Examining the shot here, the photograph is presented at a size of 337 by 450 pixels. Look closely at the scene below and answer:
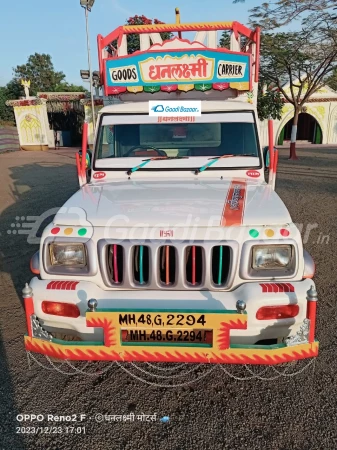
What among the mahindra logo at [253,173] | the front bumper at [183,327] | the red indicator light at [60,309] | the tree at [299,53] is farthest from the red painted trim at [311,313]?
the tree at [299,53]

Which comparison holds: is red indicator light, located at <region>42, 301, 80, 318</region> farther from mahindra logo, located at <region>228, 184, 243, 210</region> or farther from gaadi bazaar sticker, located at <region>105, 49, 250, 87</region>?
gaadi bazaar sticker, located at <region>105, 49, 250, 87</region>

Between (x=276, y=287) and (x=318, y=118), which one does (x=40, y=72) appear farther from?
(x=276, y=287)

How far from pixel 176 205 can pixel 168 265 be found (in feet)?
1.76

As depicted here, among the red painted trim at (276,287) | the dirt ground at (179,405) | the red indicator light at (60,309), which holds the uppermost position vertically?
the red painted trim at (276,287)

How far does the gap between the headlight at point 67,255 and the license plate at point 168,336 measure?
614mm

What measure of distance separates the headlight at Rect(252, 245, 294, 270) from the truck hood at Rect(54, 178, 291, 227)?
19 cm

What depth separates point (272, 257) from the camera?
2.63m

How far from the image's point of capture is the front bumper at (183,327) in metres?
2.39

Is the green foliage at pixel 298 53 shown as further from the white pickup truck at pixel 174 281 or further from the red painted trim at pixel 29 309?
the red painted trim at pixel 29 309

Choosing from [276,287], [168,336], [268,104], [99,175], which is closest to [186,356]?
[168,336]

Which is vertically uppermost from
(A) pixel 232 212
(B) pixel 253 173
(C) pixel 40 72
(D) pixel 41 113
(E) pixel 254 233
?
(C) pixel 40 72

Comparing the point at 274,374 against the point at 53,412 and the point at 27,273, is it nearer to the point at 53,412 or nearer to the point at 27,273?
the point at 53,412

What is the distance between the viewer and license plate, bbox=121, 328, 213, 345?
8.02 ft

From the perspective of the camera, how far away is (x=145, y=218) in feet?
8.87
